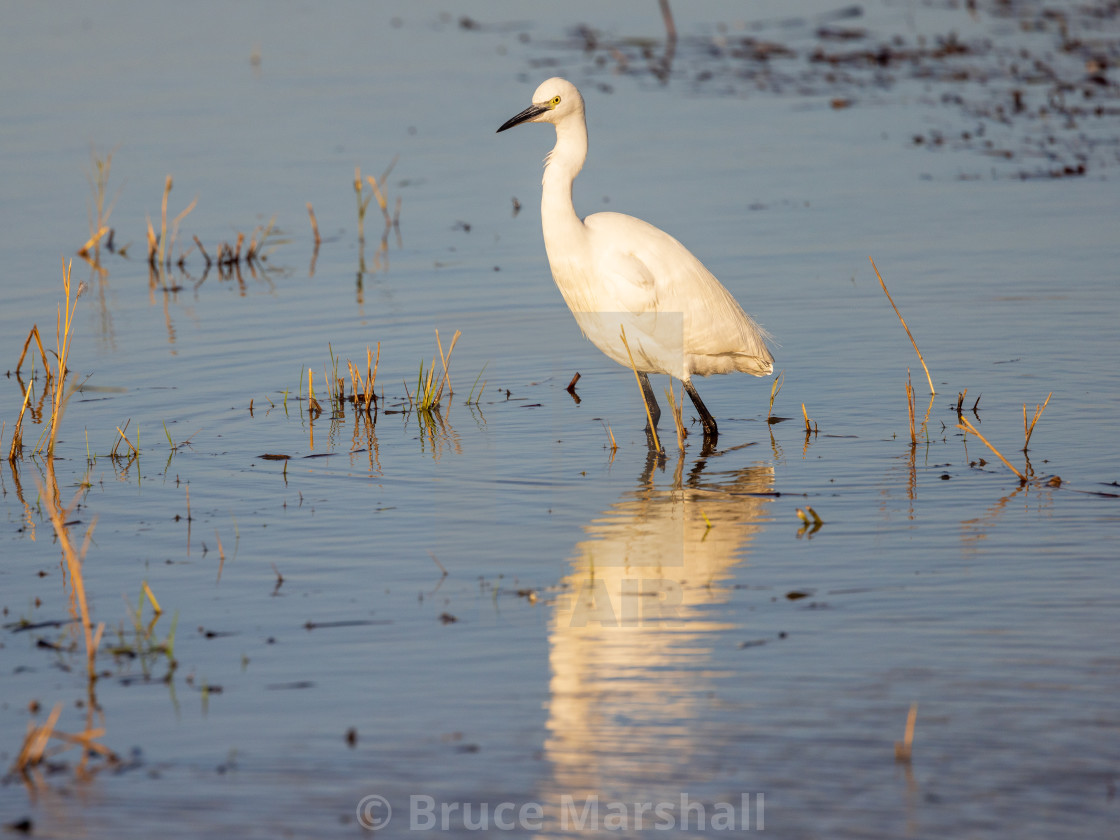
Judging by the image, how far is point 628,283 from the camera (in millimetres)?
7895

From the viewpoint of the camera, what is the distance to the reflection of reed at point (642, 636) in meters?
4.31

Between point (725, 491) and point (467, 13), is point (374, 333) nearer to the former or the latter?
point (725, 491)

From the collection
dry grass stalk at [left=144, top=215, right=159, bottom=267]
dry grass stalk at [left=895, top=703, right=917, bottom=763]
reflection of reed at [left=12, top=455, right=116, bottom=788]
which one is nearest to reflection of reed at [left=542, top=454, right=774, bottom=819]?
dry grass stalk at [left=895, top=703, right=917, bottom=763]

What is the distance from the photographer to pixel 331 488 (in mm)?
7211

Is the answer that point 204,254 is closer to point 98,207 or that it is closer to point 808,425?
point 98,207

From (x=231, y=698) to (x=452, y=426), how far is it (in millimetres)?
3839

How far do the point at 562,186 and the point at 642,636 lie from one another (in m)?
3.51

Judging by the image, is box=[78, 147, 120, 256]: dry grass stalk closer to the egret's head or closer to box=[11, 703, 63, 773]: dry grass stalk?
the egret's head

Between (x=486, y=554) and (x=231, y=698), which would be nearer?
(x=231, y=698)

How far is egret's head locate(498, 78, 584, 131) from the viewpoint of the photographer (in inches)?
323

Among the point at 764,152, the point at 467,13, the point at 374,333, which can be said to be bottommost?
the point at 374,333

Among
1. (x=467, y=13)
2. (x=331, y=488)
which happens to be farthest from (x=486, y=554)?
(x=467, y=13)

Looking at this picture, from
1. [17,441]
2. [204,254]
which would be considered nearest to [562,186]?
[17,441]

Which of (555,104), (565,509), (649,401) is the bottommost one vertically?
(565,509)
